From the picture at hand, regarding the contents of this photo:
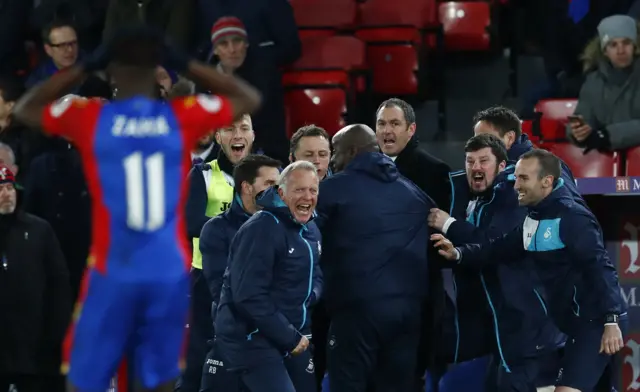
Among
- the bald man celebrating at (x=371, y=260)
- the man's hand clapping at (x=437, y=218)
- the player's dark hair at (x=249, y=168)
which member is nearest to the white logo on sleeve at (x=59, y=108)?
the player's dark hair at (x=249, y=168)

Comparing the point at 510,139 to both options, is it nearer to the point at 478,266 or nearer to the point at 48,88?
the point at 478,266

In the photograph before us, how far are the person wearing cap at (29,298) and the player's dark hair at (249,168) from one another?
4.83 feet

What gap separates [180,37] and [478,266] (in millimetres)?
3721

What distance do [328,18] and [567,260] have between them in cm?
449

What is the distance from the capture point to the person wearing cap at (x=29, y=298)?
7.70 meters

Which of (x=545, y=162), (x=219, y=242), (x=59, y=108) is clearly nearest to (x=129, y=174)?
(x=59, y=108)

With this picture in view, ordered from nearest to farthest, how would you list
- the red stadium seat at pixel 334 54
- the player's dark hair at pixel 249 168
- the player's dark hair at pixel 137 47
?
the player's dark hair at pixel 137 47 → the player's dark hair at pixel 249 168 → the red stadium seat at pixel 334 54

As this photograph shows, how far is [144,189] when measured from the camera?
4863mm

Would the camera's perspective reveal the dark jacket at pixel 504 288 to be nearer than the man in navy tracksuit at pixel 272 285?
No

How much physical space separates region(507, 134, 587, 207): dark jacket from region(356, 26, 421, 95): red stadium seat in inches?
112

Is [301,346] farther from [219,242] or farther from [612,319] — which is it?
[612,319]

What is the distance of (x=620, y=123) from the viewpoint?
29.9 feet

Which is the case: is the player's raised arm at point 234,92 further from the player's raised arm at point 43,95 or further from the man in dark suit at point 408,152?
Answer: the man in dark suit at point 408,152

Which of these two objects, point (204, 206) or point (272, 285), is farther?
point (204, 206)
